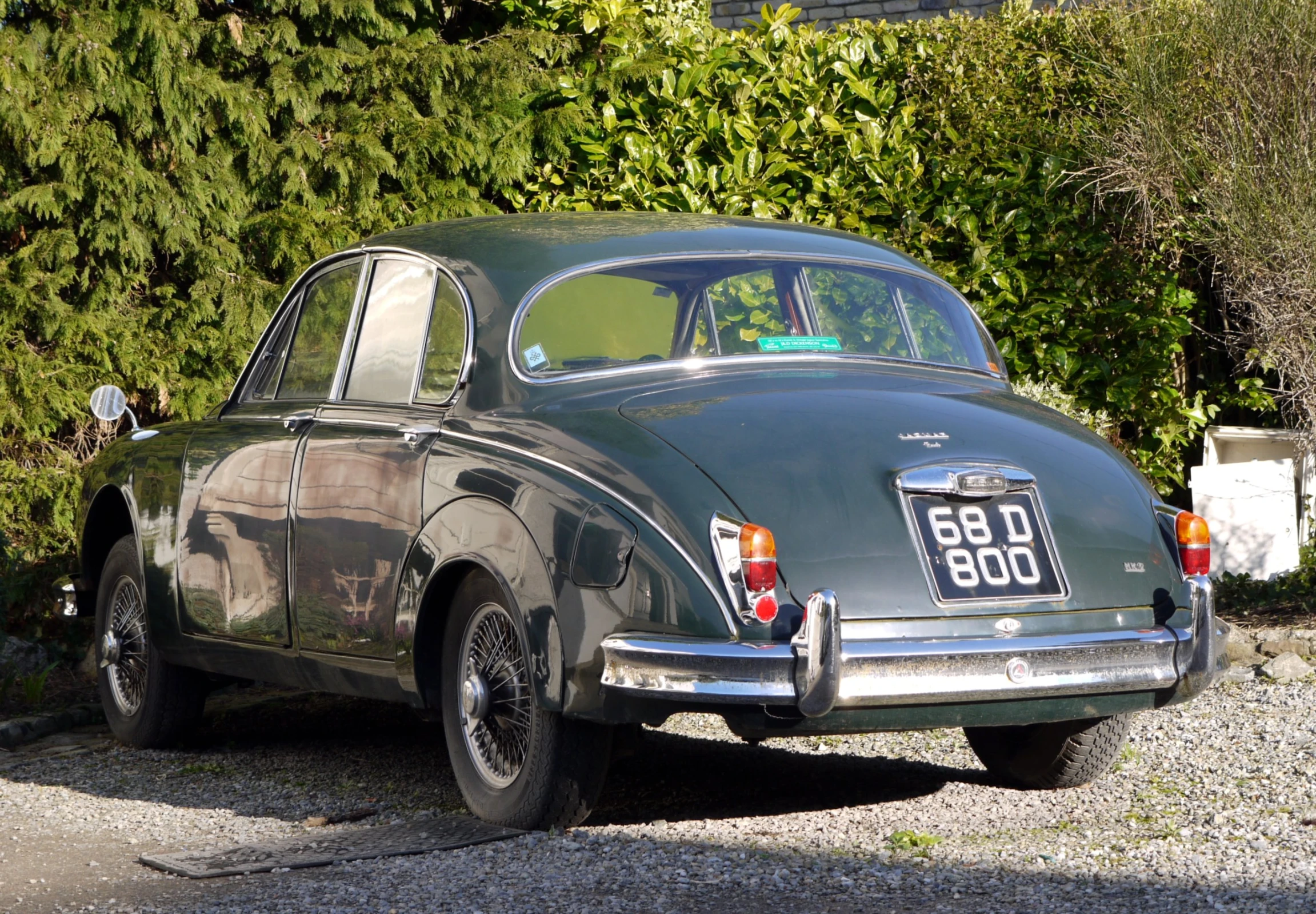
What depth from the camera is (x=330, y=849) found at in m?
4.46

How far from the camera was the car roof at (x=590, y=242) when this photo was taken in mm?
5035

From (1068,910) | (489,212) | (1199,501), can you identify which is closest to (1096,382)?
(1199,501)

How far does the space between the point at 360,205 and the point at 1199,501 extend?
16.5 ft

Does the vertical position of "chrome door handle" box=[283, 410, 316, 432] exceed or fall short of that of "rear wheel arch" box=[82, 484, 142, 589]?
it exceeds it

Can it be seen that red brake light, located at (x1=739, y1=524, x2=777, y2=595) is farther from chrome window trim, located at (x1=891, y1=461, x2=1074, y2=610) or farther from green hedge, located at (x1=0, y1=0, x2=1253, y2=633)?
green hedge, located at (x1=0, y1=0, x2=1253, y2=633)

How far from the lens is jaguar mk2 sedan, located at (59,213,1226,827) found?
3.99 m

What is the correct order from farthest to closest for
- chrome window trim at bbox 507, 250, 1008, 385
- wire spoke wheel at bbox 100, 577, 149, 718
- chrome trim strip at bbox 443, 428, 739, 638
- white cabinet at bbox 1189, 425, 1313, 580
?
white cabinet at bbox 1189, 425, 1313, 580
wire spoke wheel at bbox 100, 577, 149, 718
chrome window trim at bbox 507, 250, 1008, 385
chrome trim strip at bbox 443, 428, 739, 638

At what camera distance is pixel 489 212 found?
9.69 meters

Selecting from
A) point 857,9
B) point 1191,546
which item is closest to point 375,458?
point 1191,546

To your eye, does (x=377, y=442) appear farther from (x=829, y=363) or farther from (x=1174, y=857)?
(x=1174, y=857)

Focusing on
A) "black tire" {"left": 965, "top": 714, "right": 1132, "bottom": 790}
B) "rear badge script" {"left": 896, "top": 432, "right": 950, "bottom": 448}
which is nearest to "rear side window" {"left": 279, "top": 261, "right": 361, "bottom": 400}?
"rear badge script" {"left": 896, "top": 432, "right": 950, "bottom": 448}

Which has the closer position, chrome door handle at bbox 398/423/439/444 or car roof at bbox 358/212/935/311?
chrome door handle at bbox 398/423/439/444

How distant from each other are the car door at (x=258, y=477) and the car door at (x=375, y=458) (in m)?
0.14

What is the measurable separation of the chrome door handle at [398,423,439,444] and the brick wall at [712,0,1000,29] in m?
8.46
